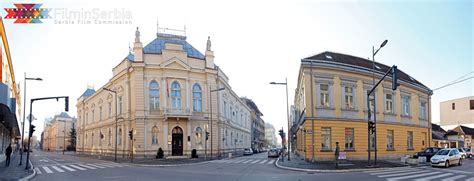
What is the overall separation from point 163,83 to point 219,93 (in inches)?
342

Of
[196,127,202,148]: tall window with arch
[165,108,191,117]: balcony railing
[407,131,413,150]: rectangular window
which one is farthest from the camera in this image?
[196,127,202,148]: tall window with arch

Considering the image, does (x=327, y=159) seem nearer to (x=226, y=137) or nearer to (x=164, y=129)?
(x=164, y=129)

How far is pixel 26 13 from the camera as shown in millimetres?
21969

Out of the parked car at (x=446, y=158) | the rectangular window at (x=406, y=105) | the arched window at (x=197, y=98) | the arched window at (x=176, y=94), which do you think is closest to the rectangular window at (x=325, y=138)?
the parked car at (x=446, y=158)

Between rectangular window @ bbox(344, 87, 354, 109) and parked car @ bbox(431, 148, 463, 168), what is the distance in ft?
26.8

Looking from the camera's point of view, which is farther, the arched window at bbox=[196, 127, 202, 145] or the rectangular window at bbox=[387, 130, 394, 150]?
the arched window at bbox=[196, 127, 202, 145]

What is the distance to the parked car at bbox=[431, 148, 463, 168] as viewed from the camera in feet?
89.7

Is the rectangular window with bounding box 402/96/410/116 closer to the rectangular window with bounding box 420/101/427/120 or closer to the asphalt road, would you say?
the rectangular window with bounding box 420/101/427/120

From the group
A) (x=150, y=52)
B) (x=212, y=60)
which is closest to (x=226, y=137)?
(x=212, y=60)

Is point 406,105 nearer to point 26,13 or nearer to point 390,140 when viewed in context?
point 390,140

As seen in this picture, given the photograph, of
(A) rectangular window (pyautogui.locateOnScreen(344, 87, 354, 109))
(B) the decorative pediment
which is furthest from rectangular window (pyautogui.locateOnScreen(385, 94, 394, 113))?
(B) the decorative pediment

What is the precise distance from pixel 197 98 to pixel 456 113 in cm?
6384

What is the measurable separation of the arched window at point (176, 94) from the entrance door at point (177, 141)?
9.39 feet

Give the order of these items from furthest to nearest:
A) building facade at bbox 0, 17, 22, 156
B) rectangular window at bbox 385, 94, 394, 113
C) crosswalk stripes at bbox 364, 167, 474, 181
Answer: rectangular window at bbox 385, 94, 394, 113 → crosswalk stripes at bbox 364, 167, 474, 181 → building facade at bbox 0, 17, 22, 156
